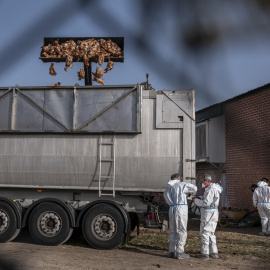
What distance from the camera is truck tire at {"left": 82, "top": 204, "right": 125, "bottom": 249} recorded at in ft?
28.9

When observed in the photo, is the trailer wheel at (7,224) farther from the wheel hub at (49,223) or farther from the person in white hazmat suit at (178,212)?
the person in white hazmat suit at (178,212)

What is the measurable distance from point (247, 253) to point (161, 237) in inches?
102

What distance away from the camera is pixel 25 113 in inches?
367

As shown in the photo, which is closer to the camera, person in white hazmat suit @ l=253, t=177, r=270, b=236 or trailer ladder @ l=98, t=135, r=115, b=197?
trailer ladder @ l=98, t=135, r=115, b=197

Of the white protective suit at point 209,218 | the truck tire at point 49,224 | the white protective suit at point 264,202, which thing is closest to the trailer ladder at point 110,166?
the truck tire at point 49,224

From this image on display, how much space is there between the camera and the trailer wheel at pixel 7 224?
916 centimetres

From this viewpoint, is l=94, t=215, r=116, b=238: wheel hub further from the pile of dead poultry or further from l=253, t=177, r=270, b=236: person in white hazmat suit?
l=253, t=177, r=270, b=236: person in white hazmat suit

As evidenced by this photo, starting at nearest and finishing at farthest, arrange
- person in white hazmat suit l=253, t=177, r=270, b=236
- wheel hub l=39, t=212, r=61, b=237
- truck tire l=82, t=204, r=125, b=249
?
truck tire l=82, t=204, r=125, b=249 < wheel hub l=39, t=212, r=61, b=237 < person in white hazmat suit l=253, t=177, r=270, b=236

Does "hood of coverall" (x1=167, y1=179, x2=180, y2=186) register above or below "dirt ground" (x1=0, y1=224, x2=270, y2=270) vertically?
above

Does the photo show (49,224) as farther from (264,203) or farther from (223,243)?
(264,203)

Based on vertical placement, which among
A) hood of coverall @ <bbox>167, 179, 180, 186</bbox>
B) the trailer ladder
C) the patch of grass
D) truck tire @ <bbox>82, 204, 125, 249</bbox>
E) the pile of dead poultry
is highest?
the pile of dead poultry

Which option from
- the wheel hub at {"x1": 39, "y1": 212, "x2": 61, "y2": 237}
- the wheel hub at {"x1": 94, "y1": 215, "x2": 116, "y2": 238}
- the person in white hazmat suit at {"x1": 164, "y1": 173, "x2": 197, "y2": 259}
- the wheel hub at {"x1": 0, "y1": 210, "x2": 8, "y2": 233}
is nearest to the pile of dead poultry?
the person in white hazmat suit at {"x1": 164, "y1": 173, "x2": 197, "y2": 259}

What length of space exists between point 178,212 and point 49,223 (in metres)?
3.13

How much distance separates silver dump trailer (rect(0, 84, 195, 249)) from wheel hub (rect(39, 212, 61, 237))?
2 cm
